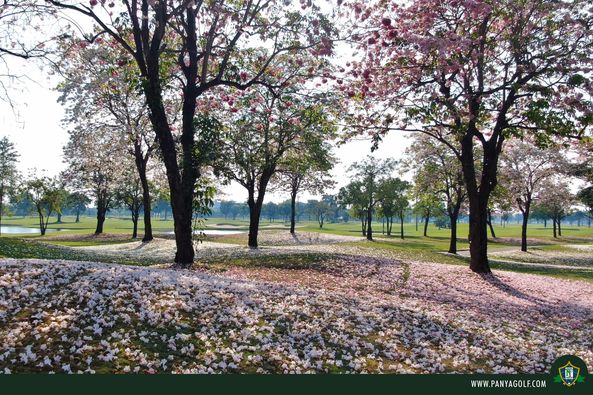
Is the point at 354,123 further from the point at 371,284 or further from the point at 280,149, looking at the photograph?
the point at 280,149

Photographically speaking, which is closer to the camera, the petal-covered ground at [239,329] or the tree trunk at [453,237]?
the petal-covered ground at [239,329]

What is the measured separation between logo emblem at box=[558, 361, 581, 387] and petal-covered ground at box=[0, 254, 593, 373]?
0.51m

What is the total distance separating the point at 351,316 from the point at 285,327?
104 inches

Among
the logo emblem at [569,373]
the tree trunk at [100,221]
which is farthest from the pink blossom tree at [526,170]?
the tree trunk at [100,221]

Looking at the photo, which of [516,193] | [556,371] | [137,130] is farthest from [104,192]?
[556,371]

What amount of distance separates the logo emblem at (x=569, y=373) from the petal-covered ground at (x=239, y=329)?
0.51m

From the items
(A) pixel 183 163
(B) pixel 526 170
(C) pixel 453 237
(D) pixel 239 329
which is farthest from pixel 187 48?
(B) pixel 526 170

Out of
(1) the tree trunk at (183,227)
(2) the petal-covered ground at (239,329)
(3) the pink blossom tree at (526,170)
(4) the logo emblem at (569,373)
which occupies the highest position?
(3) the pink blossom tree at (526,170)

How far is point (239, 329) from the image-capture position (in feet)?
32.6

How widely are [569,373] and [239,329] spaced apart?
759 centimetres

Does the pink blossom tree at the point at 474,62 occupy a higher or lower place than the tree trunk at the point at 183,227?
higher

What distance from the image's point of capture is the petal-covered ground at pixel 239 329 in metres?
7.99

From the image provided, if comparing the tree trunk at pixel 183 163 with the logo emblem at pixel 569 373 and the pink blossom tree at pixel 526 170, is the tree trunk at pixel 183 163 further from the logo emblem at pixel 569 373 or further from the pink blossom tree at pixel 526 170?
the pink blossom tree at pixel 526 170

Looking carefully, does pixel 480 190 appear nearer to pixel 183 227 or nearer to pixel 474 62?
pixel 474 62
